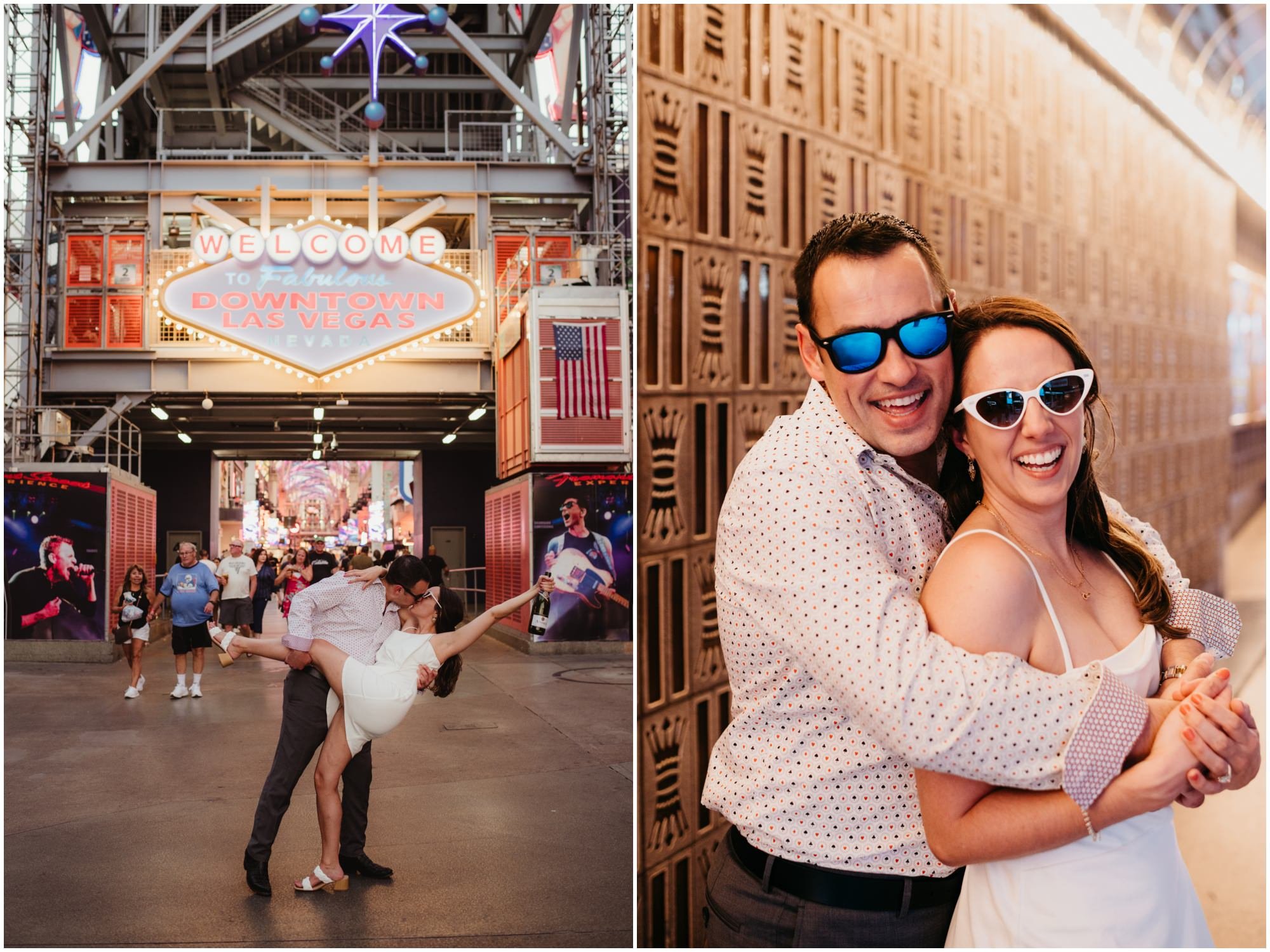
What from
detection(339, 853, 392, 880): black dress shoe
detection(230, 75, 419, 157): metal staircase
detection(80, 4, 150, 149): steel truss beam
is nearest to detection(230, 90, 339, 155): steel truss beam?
detection(230, 75, 419, 157): metal staircase

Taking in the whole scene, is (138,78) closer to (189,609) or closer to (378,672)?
(189,609)

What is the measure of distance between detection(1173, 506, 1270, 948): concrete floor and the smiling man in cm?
159

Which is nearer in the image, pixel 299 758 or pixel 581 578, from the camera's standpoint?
pixel 299 758

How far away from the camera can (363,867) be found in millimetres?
2953

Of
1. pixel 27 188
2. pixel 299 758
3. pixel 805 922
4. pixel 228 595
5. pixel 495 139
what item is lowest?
pixel 299 758

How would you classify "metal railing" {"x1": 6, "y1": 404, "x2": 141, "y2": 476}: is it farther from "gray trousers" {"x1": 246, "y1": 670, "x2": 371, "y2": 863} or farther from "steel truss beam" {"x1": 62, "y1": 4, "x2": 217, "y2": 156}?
"gray trousers" {"x1": 246, "y1": 670, "x2": 371, "y2": 863}

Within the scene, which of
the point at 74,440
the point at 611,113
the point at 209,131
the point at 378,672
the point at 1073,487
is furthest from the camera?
the point at 209,131

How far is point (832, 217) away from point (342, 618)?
5.61 feet

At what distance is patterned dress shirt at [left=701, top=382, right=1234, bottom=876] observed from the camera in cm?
131

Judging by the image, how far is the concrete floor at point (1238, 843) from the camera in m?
2.90

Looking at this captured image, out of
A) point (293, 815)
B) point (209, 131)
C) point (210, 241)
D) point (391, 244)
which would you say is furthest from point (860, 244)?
point (209, 131)

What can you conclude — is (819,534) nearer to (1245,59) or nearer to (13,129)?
(1245,59)

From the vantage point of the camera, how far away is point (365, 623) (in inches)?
119

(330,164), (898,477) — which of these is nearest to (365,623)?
(330,164)
